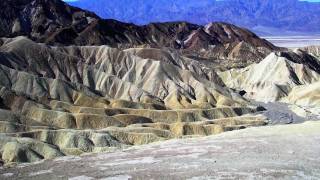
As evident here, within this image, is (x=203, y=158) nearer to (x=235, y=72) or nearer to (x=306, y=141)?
(x=306, y=141)

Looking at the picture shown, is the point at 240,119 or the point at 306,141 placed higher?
the point at 306,141

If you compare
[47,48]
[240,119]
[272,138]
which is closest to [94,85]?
[47,48]

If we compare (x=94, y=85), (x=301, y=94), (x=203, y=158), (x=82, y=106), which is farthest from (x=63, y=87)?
(x=203, y=158)

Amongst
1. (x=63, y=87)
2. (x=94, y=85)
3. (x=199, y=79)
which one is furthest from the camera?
(x=199, y=79)

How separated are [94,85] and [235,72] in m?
61.9

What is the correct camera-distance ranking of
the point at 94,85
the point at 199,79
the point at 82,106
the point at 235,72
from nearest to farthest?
the point at 82,106, the point at 94,85, the point at 199,79, the point at 235,72

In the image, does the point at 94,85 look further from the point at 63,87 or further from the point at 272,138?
the point at 272,138

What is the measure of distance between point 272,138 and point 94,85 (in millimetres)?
79847

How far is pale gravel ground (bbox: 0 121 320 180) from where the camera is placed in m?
40.8

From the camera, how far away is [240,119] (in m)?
114

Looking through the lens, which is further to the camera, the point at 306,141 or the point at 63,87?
the point at 63,87

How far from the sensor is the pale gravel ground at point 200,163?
40812mm

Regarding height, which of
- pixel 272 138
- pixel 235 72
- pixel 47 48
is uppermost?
pixel 272 138

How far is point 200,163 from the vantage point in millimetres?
44750
